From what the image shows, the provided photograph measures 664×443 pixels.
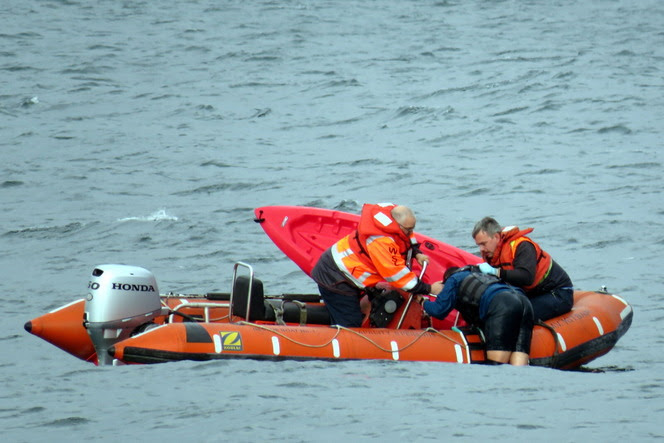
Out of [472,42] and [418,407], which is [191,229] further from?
[472,42]

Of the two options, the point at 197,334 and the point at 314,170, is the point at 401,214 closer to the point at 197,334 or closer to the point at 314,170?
the point at 197,334

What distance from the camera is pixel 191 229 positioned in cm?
1373

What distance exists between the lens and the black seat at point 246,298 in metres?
8.50

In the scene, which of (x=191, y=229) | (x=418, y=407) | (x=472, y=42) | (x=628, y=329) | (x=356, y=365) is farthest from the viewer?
(x=472, y=42)

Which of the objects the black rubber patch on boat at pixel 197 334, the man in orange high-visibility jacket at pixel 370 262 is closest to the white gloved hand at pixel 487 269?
the man in orange high-visibility jacket at pixel 370 262

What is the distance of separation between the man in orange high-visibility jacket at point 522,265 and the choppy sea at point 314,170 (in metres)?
0.67

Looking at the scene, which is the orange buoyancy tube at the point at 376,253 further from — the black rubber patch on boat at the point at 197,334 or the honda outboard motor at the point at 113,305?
the honda outboard motor at the point at 113,305

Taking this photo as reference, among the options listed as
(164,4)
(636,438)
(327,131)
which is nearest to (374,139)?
(327,131)

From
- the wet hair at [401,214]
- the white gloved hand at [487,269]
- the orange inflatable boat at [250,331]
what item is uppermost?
the wet hair at [401,214]

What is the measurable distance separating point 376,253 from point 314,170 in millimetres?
8934

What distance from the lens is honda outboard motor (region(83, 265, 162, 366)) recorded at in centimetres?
799

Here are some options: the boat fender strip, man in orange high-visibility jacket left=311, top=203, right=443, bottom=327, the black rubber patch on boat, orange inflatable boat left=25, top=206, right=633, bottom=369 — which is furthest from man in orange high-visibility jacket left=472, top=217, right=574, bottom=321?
the black rubber patch on boat

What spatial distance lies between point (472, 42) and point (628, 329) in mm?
17918

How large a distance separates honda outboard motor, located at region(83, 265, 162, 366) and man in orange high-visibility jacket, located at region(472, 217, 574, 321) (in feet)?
8.56
